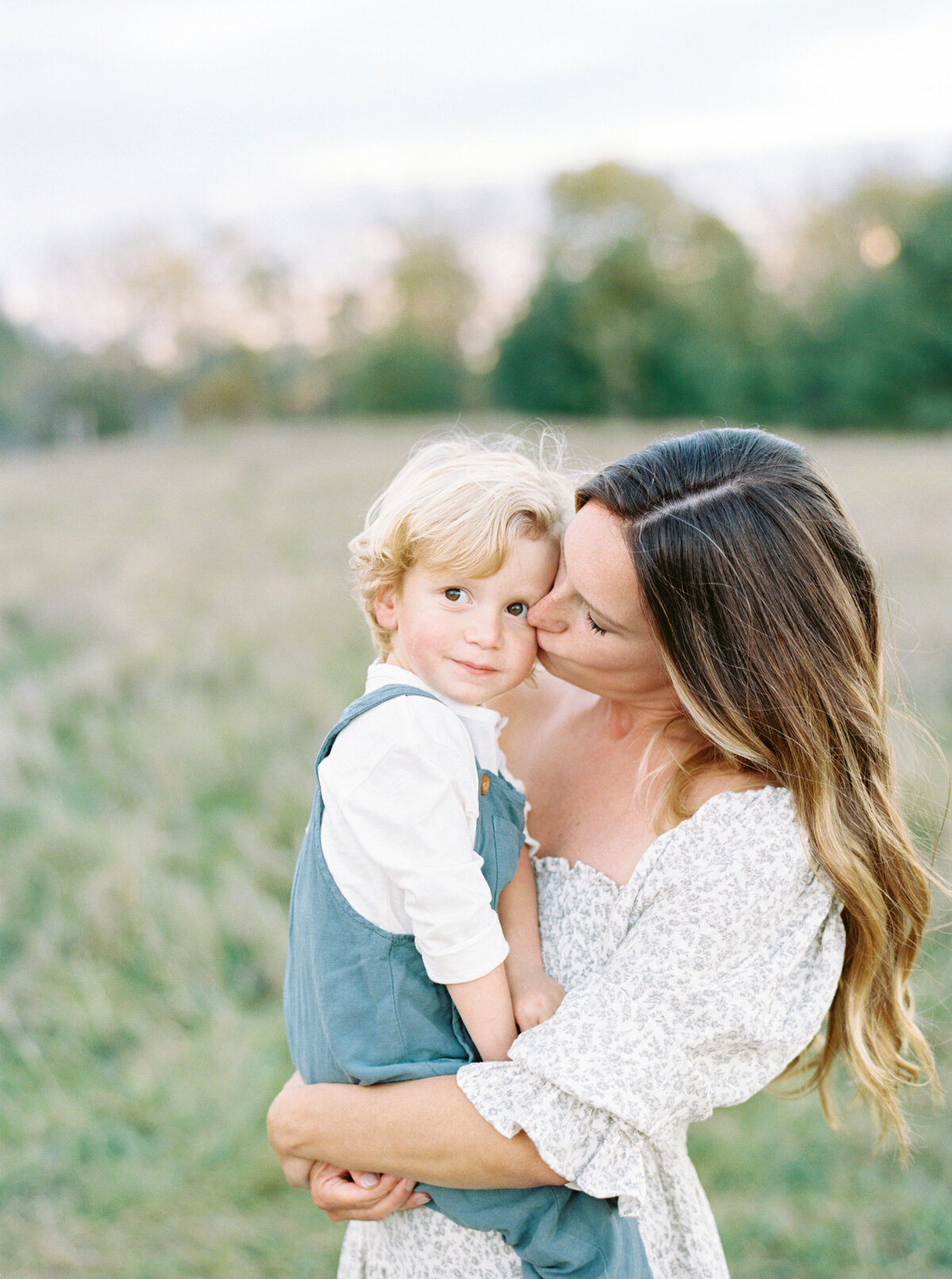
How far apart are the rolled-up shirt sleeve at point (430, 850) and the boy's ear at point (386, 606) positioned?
0.32 m

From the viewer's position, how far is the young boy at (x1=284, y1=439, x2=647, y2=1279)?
1385 millimetres

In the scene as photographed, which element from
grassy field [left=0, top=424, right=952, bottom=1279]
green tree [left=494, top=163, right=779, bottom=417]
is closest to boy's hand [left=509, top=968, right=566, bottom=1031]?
grassy field [left=0, top=424, right=952, bottom=1279]

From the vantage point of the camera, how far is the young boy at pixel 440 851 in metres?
1.38

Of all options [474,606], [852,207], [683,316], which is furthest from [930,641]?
[852,207]

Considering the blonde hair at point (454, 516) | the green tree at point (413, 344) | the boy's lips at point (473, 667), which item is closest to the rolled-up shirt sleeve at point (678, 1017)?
the boy's lips at point (473, 667)

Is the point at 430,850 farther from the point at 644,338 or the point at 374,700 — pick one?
the point at 644,338

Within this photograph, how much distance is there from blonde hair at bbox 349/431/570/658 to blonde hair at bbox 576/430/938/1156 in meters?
0.13

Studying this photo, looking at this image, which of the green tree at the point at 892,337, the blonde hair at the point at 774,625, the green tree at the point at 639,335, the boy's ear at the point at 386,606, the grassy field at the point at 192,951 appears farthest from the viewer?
the green tree at the point at 639,335

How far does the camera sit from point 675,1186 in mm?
1651

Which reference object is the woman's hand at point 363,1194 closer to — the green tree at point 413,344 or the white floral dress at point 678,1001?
the white floral dress at point 678,1001

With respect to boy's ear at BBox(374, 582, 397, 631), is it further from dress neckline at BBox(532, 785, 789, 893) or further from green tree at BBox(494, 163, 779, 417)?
green tree at BBox(494, 163, 779, 417)

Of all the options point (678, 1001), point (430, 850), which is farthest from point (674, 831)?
point (430, 850)

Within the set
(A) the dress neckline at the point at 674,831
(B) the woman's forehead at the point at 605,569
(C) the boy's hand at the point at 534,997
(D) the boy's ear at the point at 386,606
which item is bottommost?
(C) the boy's hand at the point at 534,997

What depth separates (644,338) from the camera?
28609 millimetres
